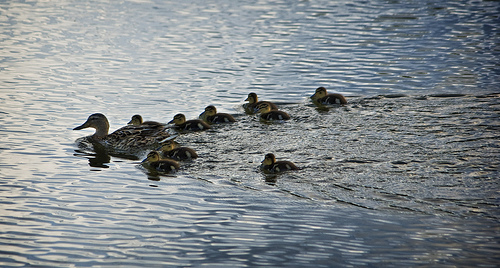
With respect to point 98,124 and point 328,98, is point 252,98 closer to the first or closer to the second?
point 328,98

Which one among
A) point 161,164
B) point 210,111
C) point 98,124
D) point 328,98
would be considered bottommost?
point 161,164

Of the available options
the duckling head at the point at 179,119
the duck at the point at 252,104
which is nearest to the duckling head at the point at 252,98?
the duck at the point at 252,104

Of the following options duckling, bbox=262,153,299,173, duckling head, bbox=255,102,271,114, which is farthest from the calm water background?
duckling head, bbox=255,102,271,114

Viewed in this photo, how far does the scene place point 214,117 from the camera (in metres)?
8.01

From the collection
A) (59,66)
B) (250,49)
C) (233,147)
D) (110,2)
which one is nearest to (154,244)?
(233,147)

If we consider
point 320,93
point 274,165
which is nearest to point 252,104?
point 320,93

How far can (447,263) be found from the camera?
4.32 m

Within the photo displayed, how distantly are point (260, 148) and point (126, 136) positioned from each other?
1.65m

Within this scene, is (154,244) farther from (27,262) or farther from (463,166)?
(463,166)

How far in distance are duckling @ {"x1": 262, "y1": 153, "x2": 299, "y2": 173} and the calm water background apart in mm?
113

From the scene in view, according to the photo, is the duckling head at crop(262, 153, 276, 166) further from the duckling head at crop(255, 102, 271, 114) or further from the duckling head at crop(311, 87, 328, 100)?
the duckling head at crop(311, 87, 328, 100)

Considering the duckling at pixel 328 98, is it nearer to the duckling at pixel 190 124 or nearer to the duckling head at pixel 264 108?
the duckling head at pixel 264 108

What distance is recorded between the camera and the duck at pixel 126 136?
747cm

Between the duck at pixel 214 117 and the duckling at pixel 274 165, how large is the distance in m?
1.92
